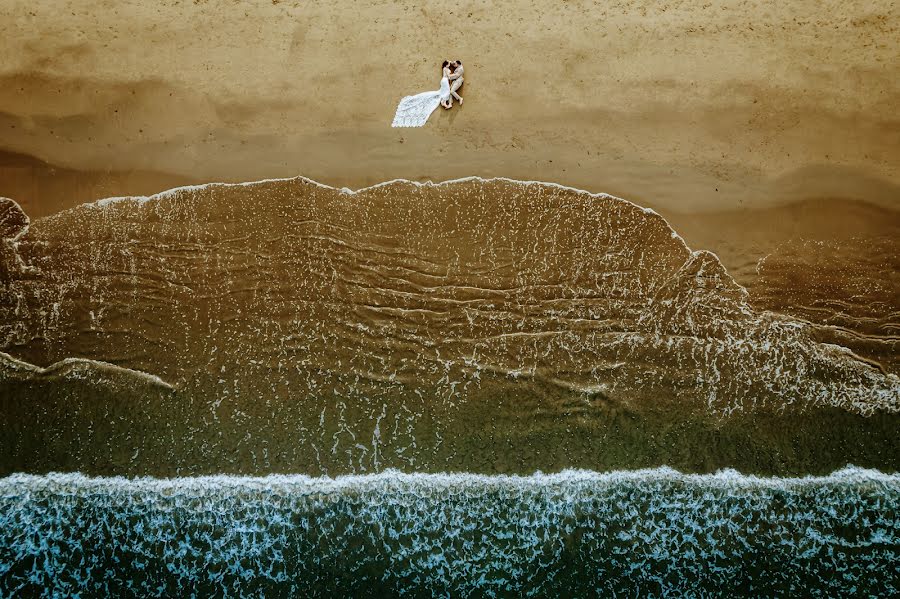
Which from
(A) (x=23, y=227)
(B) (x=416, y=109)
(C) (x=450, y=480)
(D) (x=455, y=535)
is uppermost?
(B) (x=416, y=109)

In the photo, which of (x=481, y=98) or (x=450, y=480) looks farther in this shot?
(x=481, y=98)

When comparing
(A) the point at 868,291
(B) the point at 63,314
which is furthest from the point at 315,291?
(A) the point at 868,291

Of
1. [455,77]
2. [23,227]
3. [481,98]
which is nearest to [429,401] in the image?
[481,98]

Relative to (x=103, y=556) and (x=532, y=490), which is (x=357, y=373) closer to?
(x=532, y=490)

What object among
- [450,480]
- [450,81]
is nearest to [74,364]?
[450,480]

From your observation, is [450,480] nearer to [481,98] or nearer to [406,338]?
[406,338]

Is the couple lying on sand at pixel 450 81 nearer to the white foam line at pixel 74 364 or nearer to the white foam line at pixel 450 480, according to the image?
the white foam line at pixel 450 480

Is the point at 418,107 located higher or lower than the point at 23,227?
higher
